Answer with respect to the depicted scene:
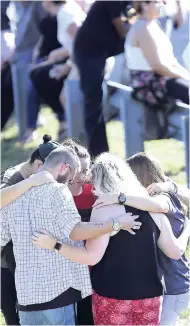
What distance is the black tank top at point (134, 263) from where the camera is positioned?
3.31 meters

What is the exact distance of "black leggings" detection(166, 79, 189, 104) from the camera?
20.5 feet

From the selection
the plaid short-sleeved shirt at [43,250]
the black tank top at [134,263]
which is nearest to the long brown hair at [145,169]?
the black tank top at [134,263]

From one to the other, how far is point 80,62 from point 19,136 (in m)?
2.10

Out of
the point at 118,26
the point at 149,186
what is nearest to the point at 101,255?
the point at 149,186

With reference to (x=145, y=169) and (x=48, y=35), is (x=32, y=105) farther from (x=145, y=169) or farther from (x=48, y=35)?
(x=145, y=169)

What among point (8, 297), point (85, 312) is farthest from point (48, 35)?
point (85, 312)

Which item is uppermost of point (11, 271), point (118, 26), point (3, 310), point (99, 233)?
point (118, 26)

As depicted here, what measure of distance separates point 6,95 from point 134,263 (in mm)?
5631

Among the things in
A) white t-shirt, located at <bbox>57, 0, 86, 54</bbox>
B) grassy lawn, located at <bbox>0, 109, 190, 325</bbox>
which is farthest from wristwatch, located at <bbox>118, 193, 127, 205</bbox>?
white t-shirt, located at <bbox>57, 0, 86, 54</bbox>

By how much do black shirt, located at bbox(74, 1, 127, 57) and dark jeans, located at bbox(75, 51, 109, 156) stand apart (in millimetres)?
72

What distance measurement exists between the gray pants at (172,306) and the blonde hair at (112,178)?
51cm

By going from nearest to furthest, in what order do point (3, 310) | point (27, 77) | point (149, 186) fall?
1. point (149, 186)
2. point (3, 310)
3. point (27, 77)

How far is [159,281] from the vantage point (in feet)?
11.0

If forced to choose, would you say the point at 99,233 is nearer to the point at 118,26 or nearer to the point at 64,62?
the point at 118,26
